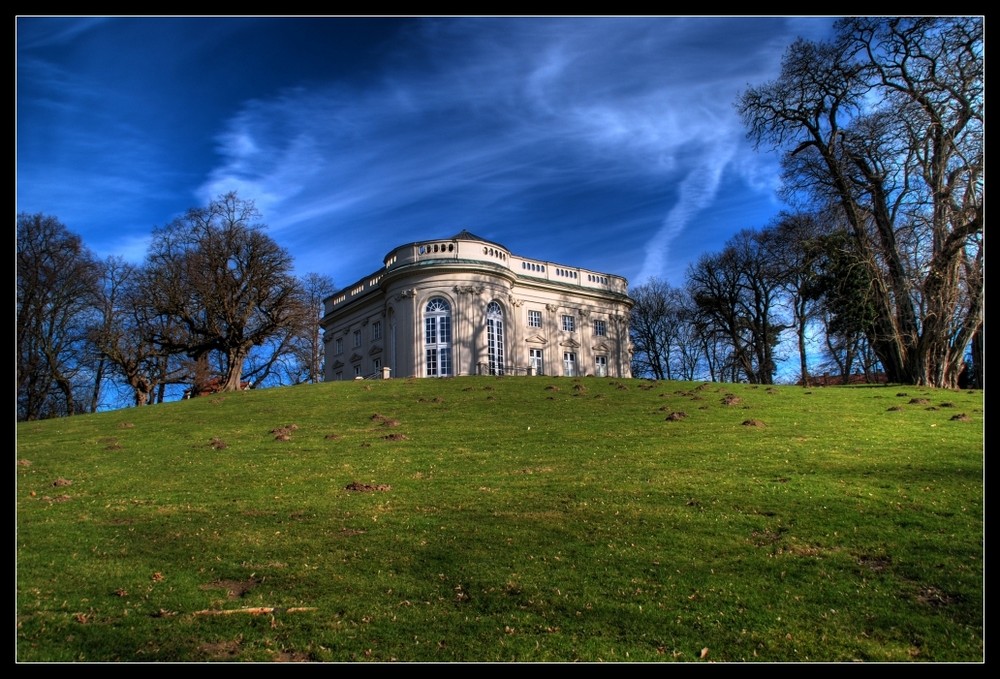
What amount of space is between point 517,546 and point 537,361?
136 feet

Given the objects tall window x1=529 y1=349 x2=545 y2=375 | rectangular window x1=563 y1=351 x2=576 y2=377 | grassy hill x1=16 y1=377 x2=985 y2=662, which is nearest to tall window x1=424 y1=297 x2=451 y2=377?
tall window x1=529 y1=349 x2=545 y2=375

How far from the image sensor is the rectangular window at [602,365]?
5453cm

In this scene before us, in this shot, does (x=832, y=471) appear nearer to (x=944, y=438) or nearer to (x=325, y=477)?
(x=944, y=438)

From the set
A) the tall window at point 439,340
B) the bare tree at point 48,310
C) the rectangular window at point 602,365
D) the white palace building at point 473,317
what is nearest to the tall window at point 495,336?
the white palace building at point 473,317

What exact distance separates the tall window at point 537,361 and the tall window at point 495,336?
3.90m

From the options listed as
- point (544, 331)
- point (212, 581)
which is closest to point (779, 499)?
point (212, 581)

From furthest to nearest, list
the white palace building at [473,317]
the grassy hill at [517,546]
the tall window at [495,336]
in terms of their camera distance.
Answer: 1. the tall window at [495,336]
2. the white palace building at [473,317]
3. the grassy hill at [517,546]

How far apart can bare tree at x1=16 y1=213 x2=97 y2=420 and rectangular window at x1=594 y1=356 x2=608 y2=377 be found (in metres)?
36.7

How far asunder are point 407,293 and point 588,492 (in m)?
35.0

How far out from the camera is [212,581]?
8.94 metres

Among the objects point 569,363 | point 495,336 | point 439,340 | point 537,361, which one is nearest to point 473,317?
point 495,336

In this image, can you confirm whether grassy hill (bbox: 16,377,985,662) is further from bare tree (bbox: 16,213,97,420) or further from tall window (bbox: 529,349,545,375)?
tall window (bbox: 529,349,545,375)

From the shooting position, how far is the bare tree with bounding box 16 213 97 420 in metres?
33.8

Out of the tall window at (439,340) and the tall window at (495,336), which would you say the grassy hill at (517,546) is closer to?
the tall window at (439,340)
